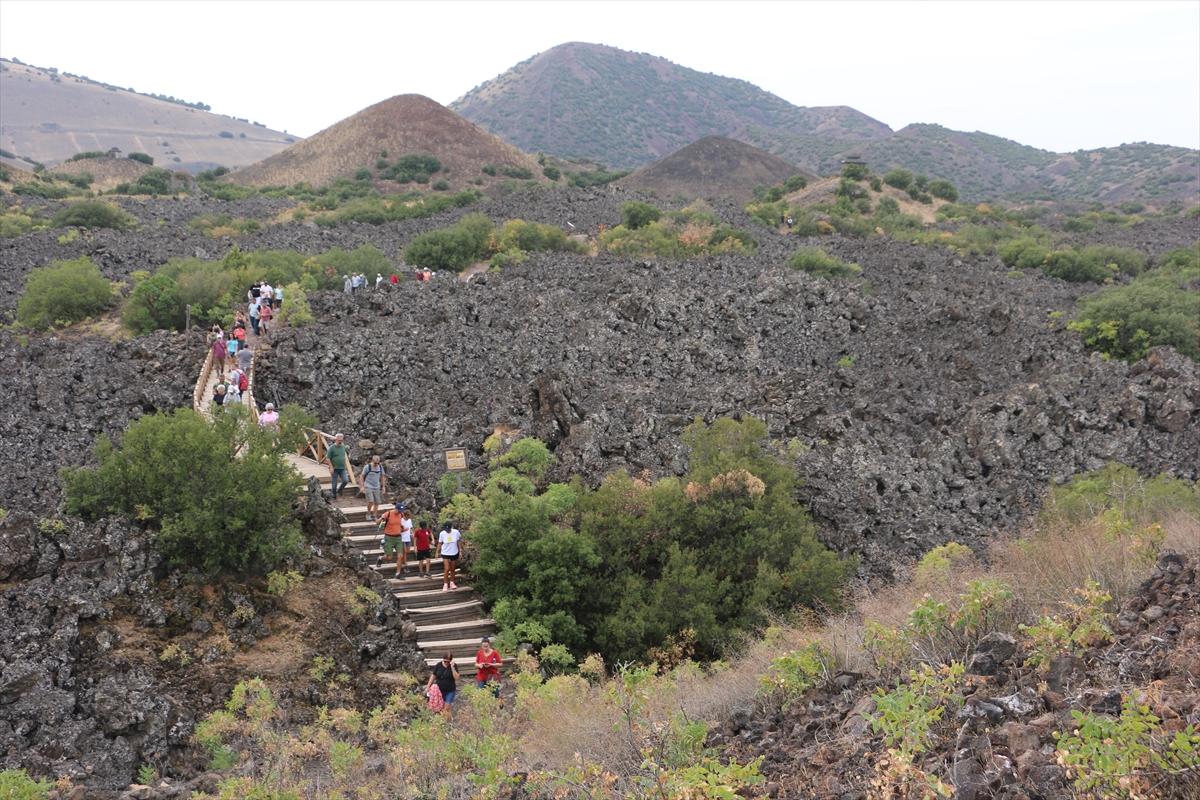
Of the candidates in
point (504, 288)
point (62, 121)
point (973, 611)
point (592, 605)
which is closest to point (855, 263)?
point (504, 288)

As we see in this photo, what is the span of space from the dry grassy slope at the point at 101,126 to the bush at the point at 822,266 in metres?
143

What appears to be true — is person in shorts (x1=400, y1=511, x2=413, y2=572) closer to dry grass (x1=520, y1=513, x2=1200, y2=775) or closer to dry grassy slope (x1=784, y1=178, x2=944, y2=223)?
dry grass (x1=520, y1=513, x2=1200, y2=775)

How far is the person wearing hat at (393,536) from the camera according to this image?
12898 mm

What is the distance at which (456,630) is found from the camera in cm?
1195

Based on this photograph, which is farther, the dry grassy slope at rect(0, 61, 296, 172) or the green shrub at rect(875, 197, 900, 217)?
the dry grassy slope at rect(0, 61, 296, 172)

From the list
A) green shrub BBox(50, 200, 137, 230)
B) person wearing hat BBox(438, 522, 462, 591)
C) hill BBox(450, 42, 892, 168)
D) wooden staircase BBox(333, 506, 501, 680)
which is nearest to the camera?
wooden staircase BBox(333, 506, 501, 680)

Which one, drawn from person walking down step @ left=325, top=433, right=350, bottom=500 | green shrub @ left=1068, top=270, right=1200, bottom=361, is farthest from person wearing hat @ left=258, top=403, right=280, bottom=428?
green shrub @ left=1068, top=270, right=1200, bottom=361

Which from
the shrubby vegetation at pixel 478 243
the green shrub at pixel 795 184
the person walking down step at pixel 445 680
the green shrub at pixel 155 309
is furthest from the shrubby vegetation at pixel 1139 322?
the green shrub at pixel 795 184

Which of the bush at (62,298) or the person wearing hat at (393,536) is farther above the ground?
the bush at (62,298)

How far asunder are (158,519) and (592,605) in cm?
687

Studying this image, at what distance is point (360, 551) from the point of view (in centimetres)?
1291

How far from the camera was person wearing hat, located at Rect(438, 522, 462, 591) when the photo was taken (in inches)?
496

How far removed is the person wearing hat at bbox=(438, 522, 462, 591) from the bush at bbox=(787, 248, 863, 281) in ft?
87.2

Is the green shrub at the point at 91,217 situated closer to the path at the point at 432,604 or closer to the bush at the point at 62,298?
the bush at the point at 62,298
